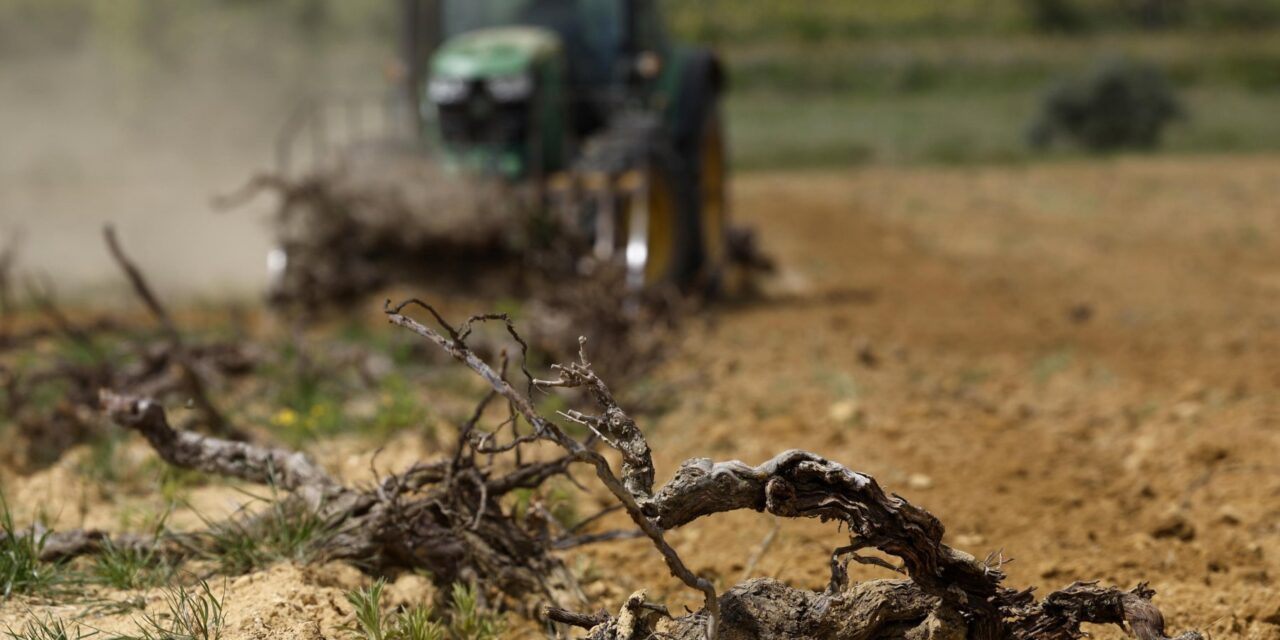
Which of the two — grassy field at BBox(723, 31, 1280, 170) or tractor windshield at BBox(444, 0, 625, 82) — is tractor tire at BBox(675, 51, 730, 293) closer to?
tractor windshield at BBox(444, 0, 625, 82)

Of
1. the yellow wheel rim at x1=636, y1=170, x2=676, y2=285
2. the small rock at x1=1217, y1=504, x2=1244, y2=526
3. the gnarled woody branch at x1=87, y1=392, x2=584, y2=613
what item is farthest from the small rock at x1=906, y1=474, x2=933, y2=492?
the yellow wheel rim at x1=636, y1=170, x2=676, y2=285

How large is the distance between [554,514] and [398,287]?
16.8ft

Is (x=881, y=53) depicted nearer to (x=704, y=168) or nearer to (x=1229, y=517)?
(x=704, y=168)

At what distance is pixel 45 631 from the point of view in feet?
8.80

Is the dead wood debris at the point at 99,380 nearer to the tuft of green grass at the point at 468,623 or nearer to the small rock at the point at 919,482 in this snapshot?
the tuft of green grass at the point at 468,623

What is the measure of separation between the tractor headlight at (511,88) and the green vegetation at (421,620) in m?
6.10

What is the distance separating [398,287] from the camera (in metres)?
8.58

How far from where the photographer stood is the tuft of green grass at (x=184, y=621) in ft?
8.82

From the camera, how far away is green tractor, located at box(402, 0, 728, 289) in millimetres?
8586

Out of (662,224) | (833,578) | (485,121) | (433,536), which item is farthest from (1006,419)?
(485,121)

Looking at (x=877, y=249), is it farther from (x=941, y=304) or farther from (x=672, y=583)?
(x=672, y=583)

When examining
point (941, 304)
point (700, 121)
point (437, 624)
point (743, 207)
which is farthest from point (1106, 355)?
point (743, 207)

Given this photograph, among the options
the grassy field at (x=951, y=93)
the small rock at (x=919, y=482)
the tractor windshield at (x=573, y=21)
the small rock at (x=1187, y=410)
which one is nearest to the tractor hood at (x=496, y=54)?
the tractor windshield at (x=573, y=21)

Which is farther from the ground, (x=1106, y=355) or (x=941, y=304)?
(x=1106, y=355)
